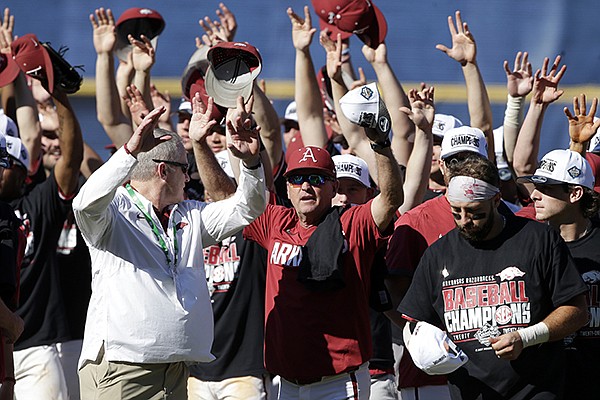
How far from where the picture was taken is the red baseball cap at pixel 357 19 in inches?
291

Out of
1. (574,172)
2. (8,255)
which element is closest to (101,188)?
(8,255)

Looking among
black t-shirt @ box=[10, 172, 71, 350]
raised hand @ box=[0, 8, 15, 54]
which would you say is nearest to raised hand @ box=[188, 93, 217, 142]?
black t-shirt @ box=[10, 172, 71, 350]

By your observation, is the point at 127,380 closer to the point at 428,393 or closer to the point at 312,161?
the point at 312,161

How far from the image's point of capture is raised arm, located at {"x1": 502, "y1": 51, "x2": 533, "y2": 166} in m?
6.82

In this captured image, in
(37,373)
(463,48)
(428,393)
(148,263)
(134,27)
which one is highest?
(134,27)

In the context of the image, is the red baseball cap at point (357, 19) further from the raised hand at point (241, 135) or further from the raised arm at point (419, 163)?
the raised hand at point (241, 135)

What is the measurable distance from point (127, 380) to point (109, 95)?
122 inches

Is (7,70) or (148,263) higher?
(7,70)

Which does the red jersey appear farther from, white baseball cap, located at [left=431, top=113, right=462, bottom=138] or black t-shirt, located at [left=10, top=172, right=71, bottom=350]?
black t-shirt, located at [left=10, top=172, right=71, bottom=350]

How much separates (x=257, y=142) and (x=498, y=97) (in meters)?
4.16

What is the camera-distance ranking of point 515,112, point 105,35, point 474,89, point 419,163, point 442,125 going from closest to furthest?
point 419,163
point 515,112
point 474,89
point 442,125
point 105,35

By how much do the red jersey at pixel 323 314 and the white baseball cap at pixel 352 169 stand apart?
85cm

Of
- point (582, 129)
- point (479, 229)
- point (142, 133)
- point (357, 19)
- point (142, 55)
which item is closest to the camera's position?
point (142, 133)

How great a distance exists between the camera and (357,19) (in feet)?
24.2
